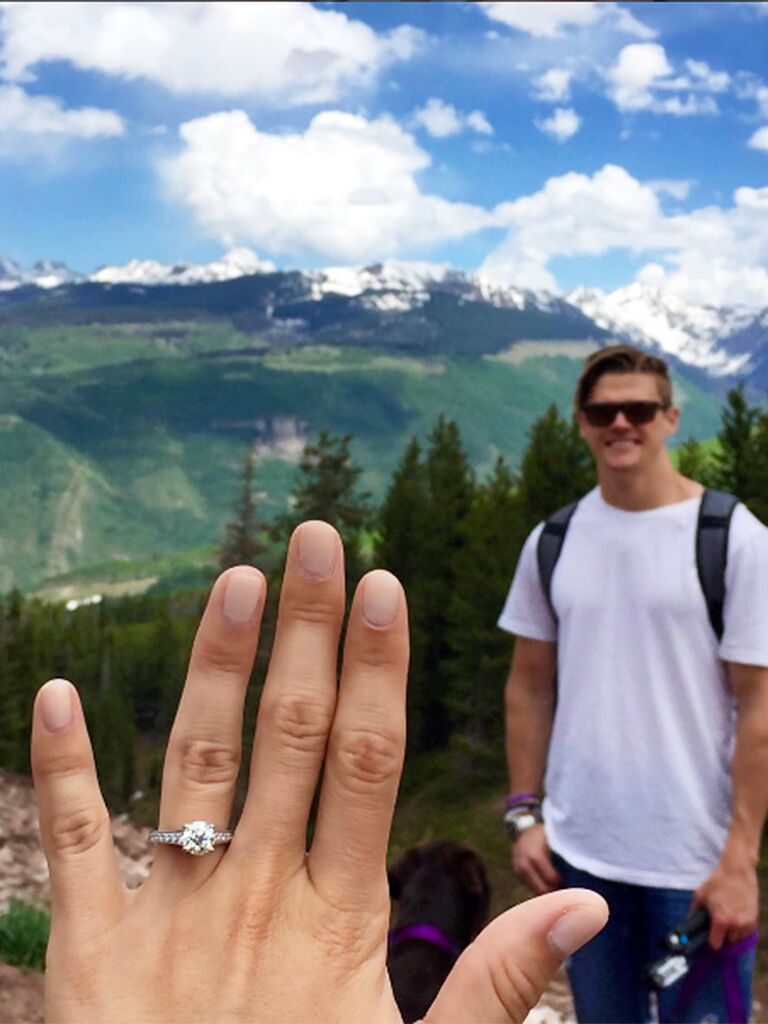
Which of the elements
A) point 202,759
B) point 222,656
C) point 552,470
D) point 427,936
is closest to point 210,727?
point 202,759

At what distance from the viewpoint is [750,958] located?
3.35 m

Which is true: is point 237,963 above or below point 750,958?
above

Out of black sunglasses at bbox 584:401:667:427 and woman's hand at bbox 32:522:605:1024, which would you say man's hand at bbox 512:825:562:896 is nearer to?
black sunglasses at bbox 584:401:667:427

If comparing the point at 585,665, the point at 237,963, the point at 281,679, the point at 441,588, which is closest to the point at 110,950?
the point at 237,963

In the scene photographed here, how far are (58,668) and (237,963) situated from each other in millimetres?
69343

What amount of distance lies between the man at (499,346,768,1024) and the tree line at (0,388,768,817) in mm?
13598

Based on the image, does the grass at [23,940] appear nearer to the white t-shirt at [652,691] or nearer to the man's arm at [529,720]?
the man's arm at [529,720]

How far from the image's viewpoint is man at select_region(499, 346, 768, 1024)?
10.5 ft

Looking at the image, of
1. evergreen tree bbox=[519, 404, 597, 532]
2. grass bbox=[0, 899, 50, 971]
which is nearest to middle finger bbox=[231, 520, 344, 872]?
grass bbox=[0, 899, 50, 971]

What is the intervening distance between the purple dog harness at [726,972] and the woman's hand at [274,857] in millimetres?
1907

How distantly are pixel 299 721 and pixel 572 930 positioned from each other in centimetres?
70

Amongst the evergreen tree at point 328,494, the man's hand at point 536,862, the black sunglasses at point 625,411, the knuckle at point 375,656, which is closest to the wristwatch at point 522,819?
the man's hand at point 536,862

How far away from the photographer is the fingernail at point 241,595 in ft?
6.13

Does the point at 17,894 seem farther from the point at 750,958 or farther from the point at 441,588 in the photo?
the point at 441,588
